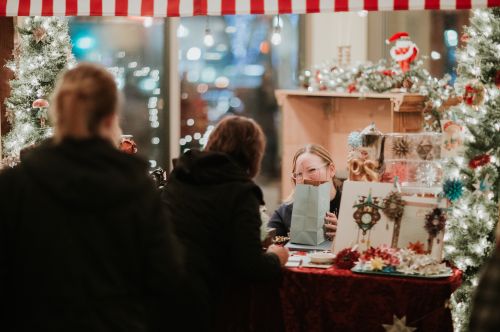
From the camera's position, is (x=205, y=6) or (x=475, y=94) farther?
(x=205, y=6)

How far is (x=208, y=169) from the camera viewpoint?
3113 mm

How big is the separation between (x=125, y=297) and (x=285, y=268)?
1.29 m

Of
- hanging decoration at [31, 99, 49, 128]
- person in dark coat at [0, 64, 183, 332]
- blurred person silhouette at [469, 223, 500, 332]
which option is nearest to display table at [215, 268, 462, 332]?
person in dark coat at [0, 64, 183, 332]

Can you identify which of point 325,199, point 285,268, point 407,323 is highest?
point 325,199

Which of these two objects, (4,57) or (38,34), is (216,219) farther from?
(4,57)

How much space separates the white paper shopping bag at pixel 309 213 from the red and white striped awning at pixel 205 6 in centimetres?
117

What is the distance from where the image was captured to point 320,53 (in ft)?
28.5

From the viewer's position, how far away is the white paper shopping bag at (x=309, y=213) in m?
3.98

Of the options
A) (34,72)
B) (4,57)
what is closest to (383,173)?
(34,72)

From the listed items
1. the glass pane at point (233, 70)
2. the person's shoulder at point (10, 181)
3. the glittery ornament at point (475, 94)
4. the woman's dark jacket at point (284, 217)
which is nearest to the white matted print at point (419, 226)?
the woman's dark jacket at point (284, 217)

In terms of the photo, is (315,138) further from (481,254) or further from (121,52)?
(481,254)

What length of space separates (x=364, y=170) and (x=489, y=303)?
2.08m

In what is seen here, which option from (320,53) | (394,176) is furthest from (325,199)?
(320,53)

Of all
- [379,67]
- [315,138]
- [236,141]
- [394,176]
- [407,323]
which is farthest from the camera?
[315,138]
